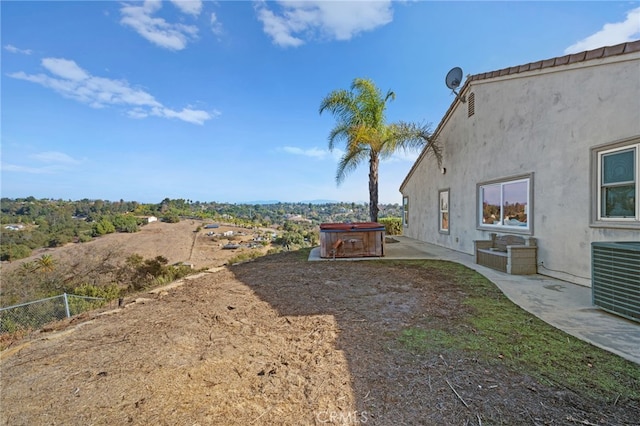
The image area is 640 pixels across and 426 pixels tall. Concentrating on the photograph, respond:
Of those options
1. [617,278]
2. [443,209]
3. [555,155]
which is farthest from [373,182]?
[617,278]

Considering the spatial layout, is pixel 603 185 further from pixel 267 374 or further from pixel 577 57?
pixel 267 374

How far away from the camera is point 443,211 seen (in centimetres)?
1063

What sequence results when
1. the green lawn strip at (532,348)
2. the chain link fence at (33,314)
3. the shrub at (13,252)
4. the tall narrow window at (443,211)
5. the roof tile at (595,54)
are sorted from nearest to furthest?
the green lawn strip at (532,348) < the roof tile at (595,54) < the chain link fence at (33,314) < the tall narrow window at (443,211) < the shrub at (13,252)

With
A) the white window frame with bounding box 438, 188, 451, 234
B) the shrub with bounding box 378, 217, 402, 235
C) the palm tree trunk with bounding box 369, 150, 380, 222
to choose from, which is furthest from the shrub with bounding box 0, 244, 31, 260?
the white window frame with bounding box 438, 188, 451, 234

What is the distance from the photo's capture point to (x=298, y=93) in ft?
53.3

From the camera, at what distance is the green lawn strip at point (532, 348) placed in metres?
2.22

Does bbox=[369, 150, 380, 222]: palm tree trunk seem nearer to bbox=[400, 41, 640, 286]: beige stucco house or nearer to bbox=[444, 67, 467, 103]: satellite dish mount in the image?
bbox=[400, 41, 640, 286]: beige stucco house

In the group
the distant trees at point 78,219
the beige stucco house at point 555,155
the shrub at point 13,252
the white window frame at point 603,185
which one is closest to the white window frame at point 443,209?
the beige stucco house at point 555,155

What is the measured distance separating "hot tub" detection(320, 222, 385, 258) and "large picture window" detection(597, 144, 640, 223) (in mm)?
4845

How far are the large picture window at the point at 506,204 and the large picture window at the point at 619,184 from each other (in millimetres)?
1463

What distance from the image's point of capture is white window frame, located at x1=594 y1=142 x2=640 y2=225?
4.39 m

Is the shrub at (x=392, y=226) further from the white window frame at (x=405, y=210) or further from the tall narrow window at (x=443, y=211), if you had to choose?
the tall narrow window at (x=443, y=211)

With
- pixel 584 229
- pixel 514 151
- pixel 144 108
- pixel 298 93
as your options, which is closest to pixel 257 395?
pixel 584 229

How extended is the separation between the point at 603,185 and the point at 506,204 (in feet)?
8.06
